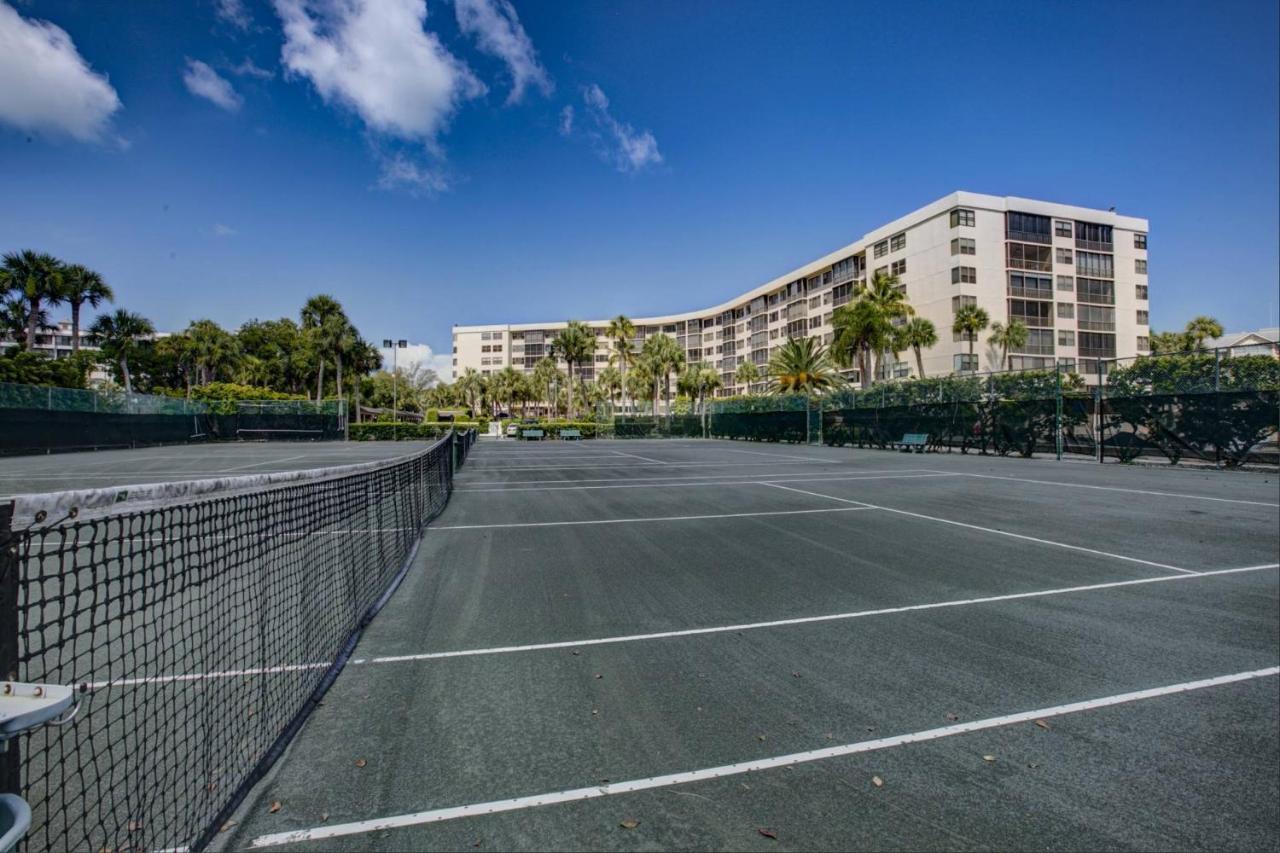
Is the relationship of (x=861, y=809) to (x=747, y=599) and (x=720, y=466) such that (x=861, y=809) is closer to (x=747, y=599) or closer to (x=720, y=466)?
(x=747, y=599)

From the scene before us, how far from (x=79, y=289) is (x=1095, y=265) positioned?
97.2 meters

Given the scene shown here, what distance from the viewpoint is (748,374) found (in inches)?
3479

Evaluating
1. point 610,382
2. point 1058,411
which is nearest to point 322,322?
point 610,382

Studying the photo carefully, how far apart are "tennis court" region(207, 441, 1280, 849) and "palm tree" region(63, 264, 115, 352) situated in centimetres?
7047

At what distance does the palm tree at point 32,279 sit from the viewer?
53.7 m

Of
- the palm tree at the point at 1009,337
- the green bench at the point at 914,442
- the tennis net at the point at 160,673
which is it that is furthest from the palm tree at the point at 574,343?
the tennis net at the point at 160,673

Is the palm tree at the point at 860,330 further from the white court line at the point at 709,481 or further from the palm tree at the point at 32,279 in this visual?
the palm tree at the point at 32,279

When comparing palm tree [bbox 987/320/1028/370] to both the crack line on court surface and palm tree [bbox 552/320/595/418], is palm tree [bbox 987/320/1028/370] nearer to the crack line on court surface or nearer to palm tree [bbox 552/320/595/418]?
palm tree [bbox 552/320/595/418]

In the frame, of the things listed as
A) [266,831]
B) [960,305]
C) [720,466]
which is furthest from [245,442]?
[960,305]

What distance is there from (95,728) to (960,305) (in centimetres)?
6348

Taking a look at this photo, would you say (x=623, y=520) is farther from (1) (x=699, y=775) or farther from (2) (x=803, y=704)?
(1) (x=699, y=775)

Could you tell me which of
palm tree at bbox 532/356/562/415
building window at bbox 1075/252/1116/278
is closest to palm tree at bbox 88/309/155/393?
palm tree at bbox 532/356/562/415

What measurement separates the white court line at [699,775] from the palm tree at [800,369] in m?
52.1

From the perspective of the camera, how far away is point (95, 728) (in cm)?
369
